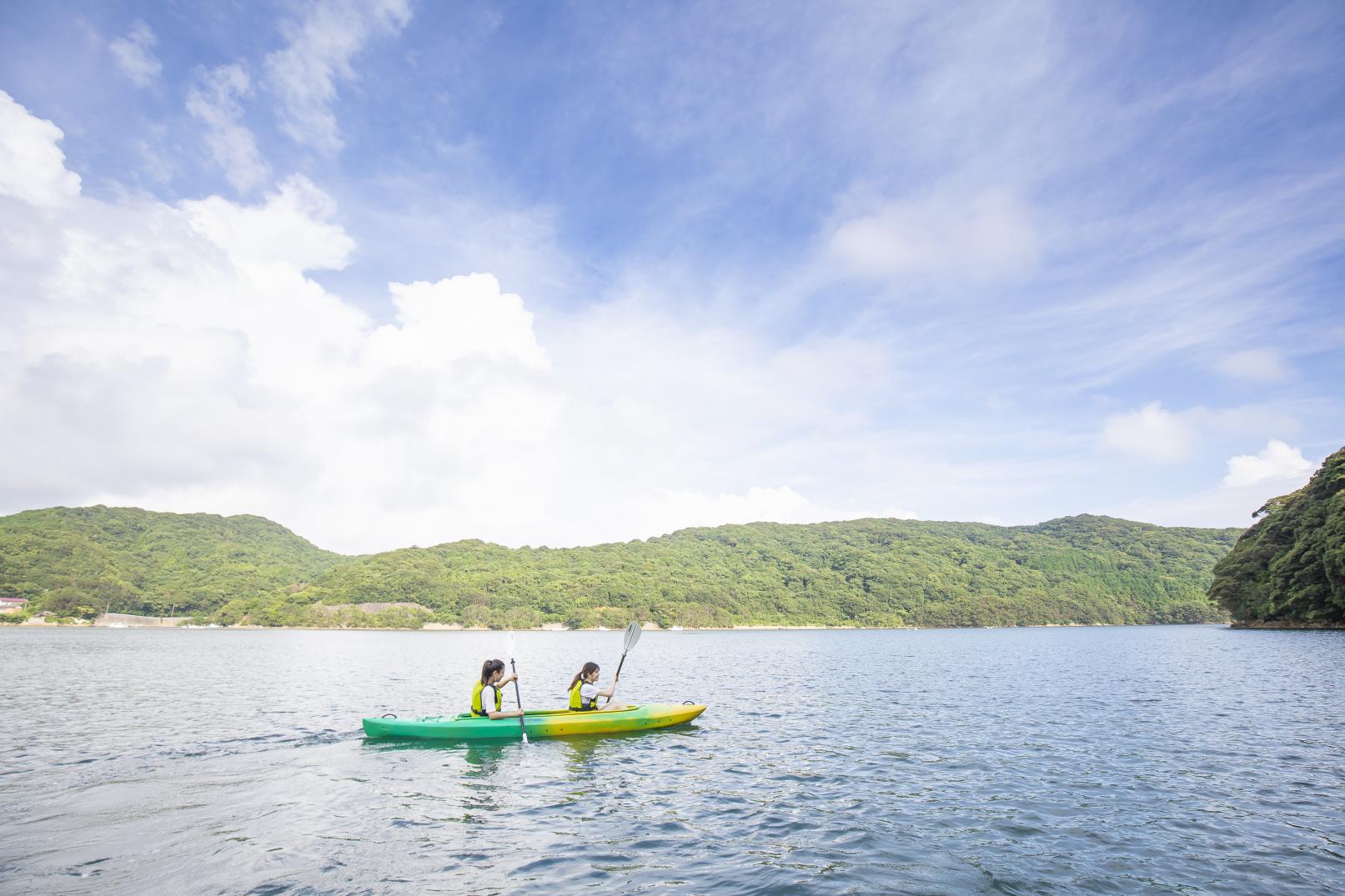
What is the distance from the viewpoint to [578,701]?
1956 cm

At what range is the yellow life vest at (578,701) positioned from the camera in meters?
19.5

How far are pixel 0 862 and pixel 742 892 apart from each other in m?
9.90

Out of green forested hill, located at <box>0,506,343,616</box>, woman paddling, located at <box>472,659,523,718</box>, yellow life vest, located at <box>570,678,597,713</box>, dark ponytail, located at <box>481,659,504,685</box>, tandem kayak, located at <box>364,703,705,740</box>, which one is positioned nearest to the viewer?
tandem kayak, located at <box>364,703,705,740</box>

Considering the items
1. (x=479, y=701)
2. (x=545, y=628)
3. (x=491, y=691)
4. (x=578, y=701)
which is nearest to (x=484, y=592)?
(x=545, y=628)

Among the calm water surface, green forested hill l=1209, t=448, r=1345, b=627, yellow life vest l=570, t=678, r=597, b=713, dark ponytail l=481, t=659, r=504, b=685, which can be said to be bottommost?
the calm water surface

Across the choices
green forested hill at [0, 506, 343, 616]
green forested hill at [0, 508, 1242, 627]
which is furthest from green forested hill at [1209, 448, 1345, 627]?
green forested hill at [0, 506, 343, 616]

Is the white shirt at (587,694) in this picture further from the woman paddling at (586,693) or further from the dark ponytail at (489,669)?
the dark ponytail at (489,669)

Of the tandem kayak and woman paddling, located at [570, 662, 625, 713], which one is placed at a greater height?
woman paddling, located at [570, 662, 625, 713]

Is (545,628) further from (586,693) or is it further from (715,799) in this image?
(715,799)

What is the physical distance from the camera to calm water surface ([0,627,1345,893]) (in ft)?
29.3

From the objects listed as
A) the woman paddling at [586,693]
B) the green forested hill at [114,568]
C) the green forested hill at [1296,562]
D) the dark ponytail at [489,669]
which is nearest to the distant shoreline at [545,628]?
the green forested hill at [114,568]

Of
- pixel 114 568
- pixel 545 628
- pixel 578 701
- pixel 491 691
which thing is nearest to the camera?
pixel 491 691

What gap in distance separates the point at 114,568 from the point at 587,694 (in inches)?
7695

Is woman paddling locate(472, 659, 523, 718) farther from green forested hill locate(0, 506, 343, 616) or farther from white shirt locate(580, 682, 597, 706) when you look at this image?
green forested hill locate(0, 506, 343, 616)
